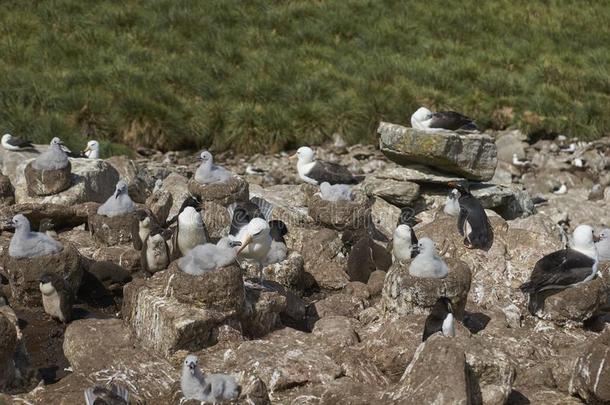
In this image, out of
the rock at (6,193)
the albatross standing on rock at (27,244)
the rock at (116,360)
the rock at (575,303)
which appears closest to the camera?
the rock at (116,360)

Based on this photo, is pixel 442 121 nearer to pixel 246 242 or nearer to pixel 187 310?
pixel 246 242

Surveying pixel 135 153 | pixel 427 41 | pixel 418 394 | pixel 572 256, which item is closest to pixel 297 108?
pixel 135 153

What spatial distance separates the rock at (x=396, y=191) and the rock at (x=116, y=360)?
556 cm

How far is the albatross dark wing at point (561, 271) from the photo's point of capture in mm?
9836

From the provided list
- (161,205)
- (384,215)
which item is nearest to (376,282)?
(384,215)

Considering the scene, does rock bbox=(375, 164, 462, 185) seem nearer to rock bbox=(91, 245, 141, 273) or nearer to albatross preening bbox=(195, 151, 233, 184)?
albatross preening bbox=(195, 151, 233, 184)

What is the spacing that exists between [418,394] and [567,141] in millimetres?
12867

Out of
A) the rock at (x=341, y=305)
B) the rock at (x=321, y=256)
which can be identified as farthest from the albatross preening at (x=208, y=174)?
the rock at (x=341, y=305)

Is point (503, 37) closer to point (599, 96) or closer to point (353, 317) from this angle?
point (599, 96)

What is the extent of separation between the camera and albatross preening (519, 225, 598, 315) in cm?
985

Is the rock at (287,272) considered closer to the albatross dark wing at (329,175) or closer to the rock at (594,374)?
the albatross dark wing at (329,175)

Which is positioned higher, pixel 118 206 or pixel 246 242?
pixel 246 242

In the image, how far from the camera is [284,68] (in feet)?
65.6

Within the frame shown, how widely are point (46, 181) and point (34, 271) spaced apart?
2.87m
